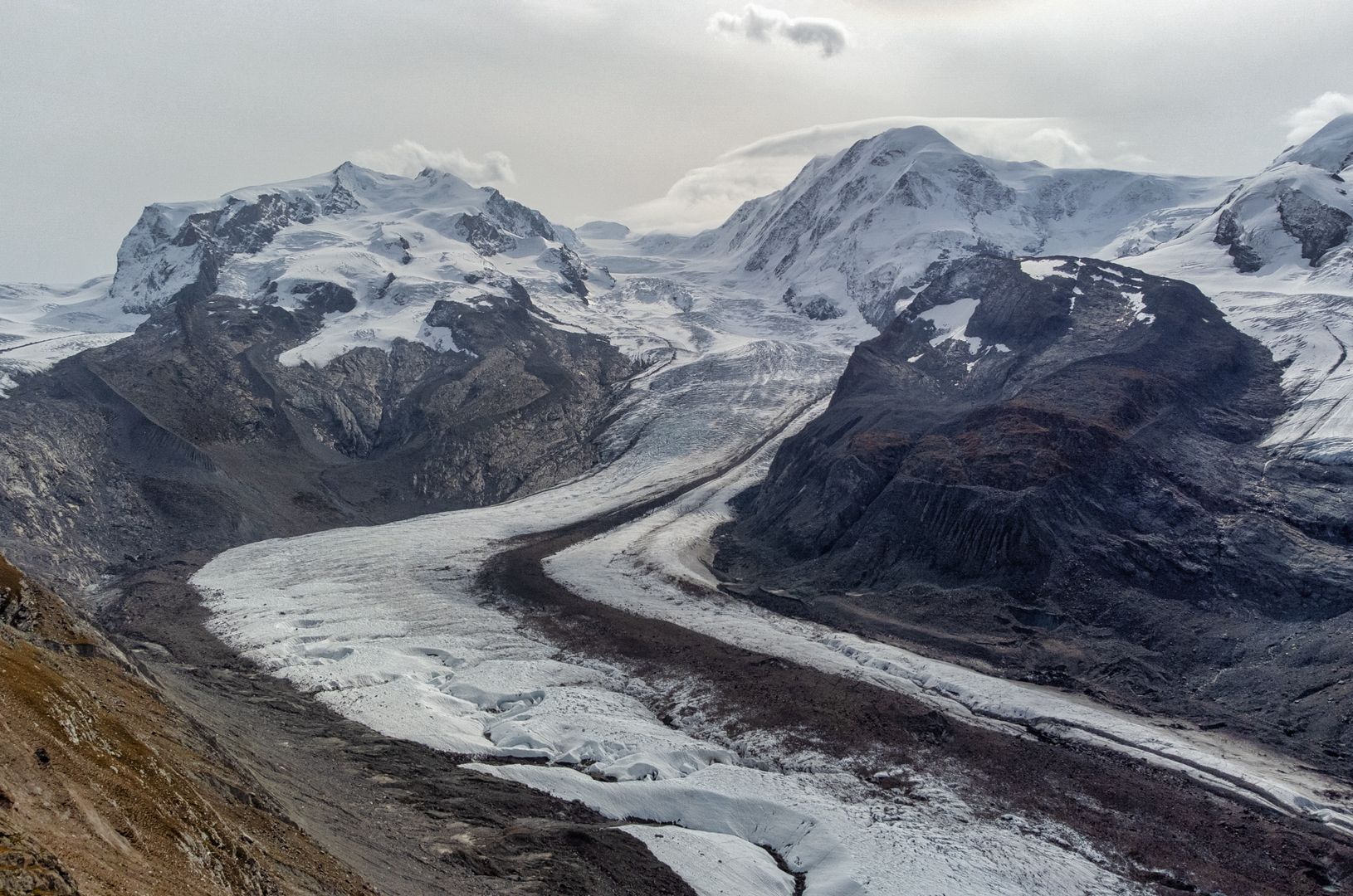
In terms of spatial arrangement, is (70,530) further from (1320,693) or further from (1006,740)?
(1320,693)

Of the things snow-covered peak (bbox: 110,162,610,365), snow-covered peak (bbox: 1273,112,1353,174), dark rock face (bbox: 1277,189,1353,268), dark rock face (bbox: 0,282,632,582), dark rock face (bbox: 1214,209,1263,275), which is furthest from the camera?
snow-covered peak (bbox: 1273,112,1353,174)

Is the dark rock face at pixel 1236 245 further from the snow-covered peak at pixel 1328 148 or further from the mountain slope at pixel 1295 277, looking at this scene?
the snow-covered peak at pixel 1328 148

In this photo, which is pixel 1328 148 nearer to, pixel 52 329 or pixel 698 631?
pixel 698 631

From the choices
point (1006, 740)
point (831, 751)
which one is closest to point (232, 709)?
point (831, 751)

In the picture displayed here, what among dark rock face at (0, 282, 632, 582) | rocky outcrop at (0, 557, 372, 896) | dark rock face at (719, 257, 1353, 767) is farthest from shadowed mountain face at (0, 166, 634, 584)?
rocky outcrop at (0, 557, 372, 896)

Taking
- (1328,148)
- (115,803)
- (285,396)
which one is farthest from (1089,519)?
(1328,148)

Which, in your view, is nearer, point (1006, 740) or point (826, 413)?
point (1006, 740)

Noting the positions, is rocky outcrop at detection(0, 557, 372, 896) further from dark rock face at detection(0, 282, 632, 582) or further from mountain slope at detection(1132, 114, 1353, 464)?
mountain slope at detection(1132, 114, 1353, 464)
